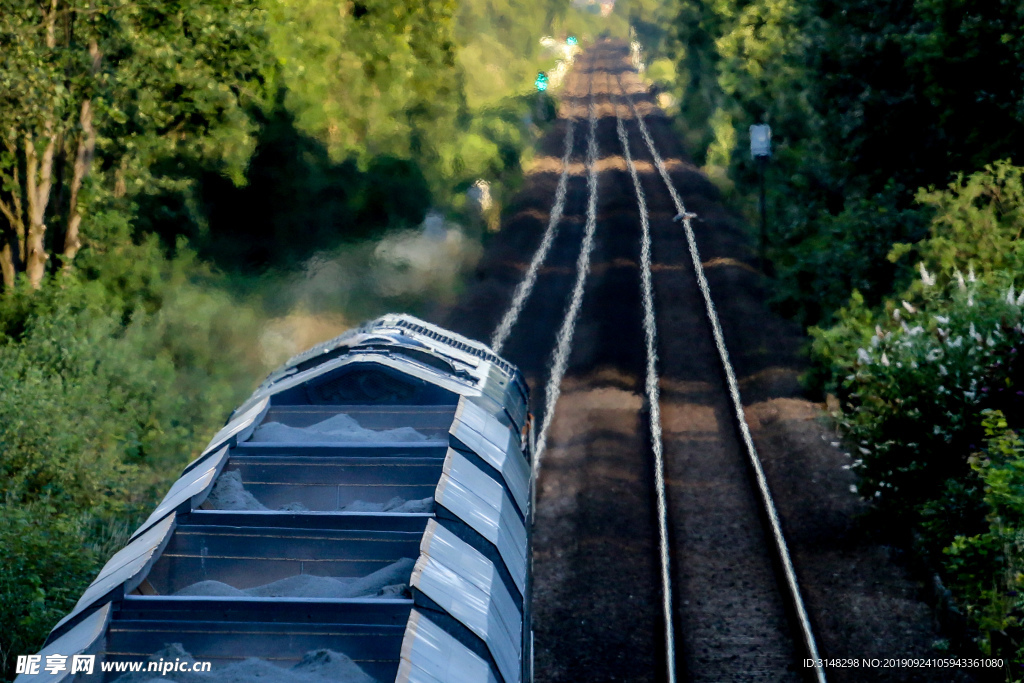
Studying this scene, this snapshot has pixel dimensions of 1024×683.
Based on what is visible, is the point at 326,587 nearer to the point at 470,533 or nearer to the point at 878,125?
the point at 470,533

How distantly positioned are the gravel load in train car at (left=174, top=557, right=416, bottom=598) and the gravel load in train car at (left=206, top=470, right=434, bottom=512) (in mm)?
1033

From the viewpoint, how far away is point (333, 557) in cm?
755

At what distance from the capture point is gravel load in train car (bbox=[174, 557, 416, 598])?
6.95 meters

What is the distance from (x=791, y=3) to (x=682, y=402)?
65.6ft

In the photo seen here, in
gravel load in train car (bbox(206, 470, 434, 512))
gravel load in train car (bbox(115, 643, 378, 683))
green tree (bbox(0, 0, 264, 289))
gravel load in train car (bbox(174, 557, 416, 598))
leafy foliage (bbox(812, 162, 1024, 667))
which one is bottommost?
gravel load in train car (bbox(115, 643, 378, 683))

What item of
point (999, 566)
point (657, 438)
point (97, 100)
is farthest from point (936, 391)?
point (97, 100)

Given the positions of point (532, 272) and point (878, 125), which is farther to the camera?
point (532, 272)

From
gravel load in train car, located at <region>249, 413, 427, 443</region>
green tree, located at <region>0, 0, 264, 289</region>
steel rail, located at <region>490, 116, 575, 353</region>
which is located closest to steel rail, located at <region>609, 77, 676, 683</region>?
steel rail, located at <region>490, 116, 575, 353</region>

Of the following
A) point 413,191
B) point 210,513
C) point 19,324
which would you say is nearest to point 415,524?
point 210,513

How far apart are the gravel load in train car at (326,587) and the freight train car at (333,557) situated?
16 mm

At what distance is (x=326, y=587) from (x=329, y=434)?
9.96 ft

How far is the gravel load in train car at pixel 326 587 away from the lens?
6.95m

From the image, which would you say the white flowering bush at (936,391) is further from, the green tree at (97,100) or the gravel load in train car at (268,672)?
the green tree at (97,100)

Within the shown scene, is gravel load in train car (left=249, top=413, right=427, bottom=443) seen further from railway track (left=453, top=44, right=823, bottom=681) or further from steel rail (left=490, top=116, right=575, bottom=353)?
steel rail (left=490, top=116, right=575, bottom=353)
